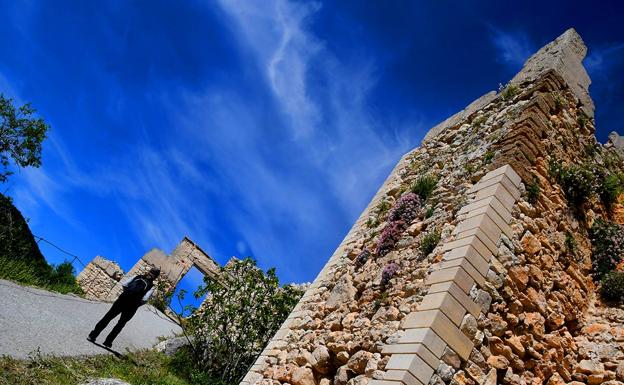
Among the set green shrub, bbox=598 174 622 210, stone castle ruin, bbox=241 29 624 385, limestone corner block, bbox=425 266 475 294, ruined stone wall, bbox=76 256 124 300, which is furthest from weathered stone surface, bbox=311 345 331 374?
ruined stone wall, bbox=76 256 124 300

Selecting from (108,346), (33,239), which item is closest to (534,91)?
(108,346)

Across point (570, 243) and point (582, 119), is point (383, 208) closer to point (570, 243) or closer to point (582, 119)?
point (570, 243)

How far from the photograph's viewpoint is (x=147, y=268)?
1738 cm

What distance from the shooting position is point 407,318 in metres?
4.70

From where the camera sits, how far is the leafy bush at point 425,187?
6.77 m

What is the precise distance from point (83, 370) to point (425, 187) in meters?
5.56

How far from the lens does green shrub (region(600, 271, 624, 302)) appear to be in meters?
5.72

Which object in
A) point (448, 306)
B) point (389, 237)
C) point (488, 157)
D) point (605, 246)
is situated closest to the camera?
point (448, 306)

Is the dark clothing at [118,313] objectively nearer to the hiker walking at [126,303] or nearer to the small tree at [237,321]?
the hiker walking at [126,303]

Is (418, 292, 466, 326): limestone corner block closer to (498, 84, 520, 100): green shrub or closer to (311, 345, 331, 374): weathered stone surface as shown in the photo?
(311, 345, 331, 374): weathered stone surface

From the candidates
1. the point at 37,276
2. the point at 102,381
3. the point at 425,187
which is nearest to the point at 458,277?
the point at 425,187

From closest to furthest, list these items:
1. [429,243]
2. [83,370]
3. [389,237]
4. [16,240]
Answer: [429,243] < [83,370] < [389,237] < [16,240]

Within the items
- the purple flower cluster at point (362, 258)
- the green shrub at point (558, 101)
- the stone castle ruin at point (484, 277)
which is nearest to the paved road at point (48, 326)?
the stone castle ruin at point (484, 277)

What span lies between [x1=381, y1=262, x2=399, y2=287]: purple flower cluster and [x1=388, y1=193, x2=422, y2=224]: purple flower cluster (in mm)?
970
